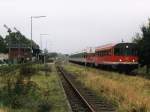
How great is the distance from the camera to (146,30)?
49625 mm

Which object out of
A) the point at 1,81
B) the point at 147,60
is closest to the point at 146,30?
the point at 147,60

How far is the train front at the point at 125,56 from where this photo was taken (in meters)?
51.1

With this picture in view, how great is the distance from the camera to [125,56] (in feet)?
169

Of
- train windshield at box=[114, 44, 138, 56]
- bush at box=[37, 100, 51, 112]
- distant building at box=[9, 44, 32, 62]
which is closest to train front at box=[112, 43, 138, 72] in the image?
train windshield at box=[114, 44, 138, 56]

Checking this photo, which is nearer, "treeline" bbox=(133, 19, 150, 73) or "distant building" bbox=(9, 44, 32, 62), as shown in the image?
"treeline" bbox=(133, 19, 150, 73)

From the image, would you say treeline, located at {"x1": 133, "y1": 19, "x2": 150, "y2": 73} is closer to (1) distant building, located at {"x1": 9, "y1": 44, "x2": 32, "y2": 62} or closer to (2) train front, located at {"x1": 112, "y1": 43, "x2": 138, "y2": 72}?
(2) train front, located at {"x1": 112, "y1": 43, "x2": 138, "y2": 72}

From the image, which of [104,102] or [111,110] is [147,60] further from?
[111,110]

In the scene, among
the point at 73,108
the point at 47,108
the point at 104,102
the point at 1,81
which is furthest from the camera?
the point at 1,81

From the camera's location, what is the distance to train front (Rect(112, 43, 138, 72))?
168ft

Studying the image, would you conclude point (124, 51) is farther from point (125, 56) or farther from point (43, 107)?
point (43, 107)

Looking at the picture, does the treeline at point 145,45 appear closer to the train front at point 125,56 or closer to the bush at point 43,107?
the train front at point 125,56

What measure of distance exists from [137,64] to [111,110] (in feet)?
104

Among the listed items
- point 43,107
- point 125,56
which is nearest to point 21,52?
point 125,56

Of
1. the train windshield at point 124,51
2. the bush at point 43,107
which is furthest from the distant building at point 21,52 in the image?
the bush at point 43,107
